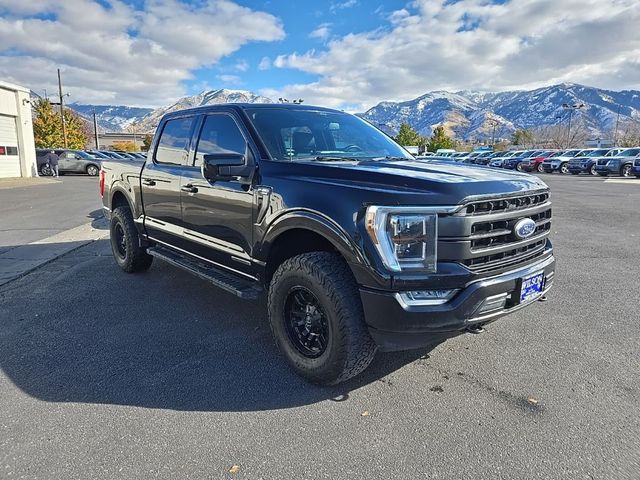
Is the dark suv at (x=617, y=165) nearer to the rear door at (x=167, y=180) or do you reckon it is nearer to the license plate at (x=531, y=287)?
the license plate at (x=531, y=287)

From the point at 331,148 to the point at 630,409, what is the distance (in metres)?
2.83

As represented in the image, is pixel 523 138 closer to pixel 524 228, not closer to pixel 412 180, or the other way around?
pixel 524 228

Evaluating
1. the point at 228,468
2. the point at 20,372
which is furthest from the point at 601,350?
the point at 20,372

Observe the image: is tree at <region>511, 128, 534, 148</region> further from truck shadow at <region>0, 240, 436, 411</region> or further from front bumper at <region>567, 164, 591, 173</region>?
truck shadow at <region>0, 240, 436, 411</region>

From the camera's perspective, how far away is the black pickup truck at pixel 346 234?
2615mm

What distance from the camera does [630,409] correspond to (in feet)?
9.12

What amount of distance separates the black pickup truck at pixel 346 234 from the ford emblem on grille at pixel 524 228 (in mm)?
11

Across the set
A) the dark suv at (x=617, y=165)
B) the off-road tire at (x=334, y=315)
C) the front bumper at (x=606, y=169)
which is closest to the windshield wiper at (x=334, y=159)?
the off-road tire at (x=334, y=315)

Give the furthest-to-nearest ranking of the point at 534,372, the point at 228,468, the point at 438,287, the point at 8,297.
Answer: the point at 8,297, the point at 534,372, the point at 438,287, the point at 228,468

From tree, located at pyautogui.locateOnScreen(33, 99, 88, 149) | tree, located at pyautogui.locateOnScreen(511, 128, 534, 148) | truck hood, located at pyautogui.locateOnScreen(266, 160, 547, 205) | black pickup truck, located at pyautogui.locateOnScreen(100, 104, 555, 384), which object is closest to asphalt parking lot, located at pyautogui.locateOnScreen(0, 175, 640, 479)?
black pickup truck, located at pyautogui.locateOnScreen(100, 104, 555, 384)

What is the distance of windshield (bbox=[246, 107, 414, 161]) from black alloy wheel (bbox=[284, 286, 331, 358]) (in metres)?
1.11

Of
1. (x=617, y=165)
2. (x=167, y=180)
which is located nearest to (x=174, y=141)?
(x=167, y=180)

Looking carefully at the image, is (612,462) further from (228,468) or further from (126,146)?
(126,146)

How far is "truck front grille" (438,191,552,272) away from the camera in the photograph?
2.63 meters
